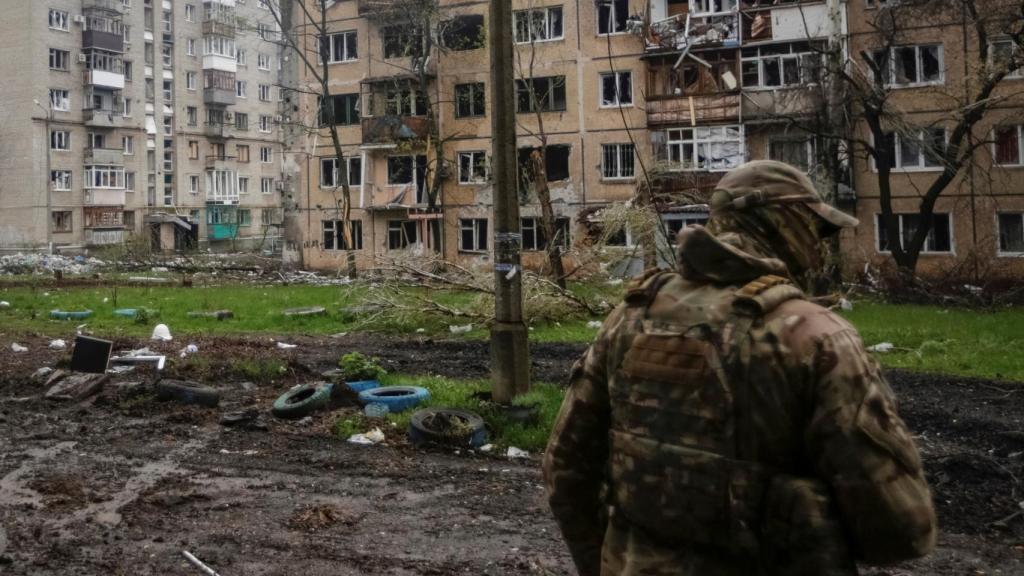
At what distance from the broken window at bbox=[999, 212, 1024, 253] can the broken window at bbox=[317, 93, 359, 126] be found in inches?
1089

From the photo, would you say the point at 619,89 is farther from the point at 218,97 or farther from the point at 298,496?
the point at 218,97

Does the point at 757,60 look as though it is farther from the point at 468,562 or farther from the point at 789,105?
the point at 468,562

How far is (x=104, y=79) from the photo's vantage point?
54844 millimetres

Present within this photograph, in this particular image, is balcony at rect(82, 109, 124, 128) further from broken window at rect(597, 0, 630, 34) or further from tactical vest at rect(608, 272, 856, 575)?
tactical vest at rect(608, 272, 856, 575)

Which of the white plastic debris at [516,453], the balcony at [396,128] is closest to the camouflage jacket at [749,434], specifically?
the white plastic debris at [516,453]

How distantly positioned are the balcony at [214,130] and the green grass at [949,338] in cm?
5422

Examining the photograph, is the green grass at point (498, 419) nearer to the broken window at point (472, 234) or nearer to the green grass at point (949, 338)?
the green grass at point (949, 338)

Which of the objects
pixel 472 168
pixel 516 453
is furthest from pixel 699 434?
pixel 472 168

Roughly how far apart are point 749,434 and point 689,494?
0.24 meters

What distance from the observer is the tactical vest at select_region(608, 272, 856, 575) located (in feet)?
7.45

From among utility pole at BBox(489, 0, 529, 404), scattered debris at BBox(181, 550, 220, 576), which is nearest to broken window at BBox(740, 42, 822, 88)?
utility pole at BBox(489, 0, 529, 404)

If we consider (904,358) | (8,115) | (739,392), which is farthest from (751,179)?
(8,115)

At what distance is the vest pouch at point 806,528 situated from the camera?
7.18 feet

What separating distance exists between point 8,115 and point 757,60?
4323cm
